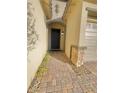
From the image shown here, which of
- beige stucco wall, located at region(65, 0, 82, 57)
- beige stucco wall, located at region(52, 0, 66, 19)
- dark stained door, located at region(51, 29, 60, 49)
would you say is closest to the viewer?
beige stucco wall, located at region(65, 0, 82, 57)

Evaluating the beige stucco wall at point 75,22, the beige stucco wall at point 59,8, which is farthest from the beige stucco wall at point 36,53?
the beige stucco wall at point 59,8

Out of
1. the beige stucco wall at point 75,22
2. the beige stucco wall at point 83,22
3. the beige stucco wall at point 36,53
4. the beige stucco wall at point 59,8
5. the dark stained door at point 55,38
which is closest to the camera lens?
the beige stucco wall at point 36,53

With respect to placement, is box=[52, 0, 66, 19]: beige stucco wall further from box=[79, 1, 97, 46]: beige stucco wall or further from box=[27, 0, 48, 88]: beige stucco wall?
box=[79, 1, 97, 46]: beige stucco wall

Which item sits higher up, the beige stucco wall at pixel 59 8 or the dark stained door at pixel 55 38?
the beige stucco wall at pixel 59 8

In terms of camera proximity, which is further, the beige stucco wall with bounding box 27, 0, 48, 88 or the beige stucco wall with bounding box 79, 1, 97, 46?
the beige stucco wall with bounding box 79, 1, 97, 46

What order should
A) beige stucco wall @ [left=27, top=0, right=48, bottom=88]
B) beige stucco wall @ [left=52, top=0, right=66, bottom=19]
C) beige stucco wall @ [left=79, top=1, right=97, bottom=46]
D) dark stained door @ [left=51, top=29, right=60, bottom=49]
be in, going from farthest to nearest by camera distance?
dark stained door @ [left=51, top=29, right=60, bottom=49]
beige stucco wall @ [left=52, top=0, right=66, bottom=19]
beige stucco wall @ [left=79, top=1, right=97, bottom=46]
beige stucco wall @ [left=27, top=0, right=48, bottom=88]

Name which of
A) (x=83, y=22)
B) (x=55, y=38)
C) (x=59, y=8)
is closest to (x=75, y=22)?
(x=83, y=22)

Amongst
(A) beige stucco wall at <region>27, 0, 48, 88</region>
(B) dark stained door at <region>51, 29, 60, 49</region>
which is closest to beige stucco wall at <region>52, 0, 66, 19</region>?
(B) dark stained door at <region>51, 29, 60, 49</region>

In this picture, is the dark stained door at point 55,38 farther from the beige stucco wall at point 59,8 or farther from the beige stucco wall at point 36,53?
the beige stucco wall at point 36,53

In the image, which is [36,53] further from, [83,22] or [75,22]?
[75,22]

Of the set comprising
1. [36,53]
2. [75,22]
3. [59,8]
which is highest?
[59,8]
